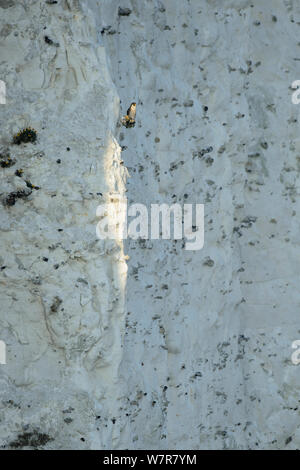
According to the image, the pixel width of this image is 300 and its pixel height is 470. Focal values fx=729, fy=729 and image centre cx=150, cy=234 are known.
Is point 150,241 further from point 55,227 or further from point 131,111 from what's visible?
point 55,227

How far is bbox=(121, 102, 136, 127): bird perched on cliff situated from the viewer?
397cm

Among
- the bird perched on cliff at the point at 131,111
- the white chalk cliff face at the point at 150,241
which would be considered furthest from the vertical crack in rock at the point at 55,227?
the bird perched on cliff at the point at 131,111

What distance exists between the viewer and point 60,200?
3492 mm

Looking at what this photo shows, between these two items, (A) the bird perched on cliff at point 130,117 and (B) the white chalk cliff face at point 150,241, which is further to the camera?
(A) the bird perched on cliff at point 130,117

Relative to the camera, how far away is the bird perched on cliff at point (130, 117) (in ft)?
13.0

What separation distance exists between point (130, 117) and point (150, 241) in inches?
28.6

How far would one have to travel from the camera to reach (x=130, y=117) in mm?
4008

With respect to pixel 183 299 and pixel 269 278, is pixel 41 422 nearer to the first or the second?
pixel 183 299

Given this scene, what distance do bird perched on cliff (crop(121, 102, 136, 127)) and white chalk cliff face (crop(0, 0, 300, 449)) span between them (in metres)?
0.08

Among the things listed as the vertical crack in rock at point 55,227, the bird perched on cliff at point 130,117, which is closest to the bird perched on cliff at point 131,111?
the bird perched on cliff at point 130,117

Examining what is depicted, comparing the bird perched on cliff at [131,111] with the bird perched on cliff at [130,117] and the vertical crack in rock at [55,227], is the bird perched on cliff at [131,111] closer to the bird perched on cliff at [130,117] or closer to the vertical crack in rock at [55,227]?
the bird perched on cliff at [130,117]

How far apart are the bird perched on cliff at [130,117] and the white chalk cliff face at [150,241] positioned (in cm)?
8

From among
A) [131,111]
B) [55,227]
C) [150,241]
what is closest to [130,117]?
[131,111]

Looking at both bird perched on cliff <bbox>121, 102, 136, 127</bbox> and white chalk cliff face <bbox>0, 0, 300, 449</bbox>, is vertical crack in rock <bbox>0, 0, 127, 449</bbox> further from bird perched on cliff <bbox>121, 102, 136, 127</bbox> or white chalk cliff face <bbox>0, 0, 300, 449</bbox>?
bird perched on cliff <bbox>121, 102, 136, 127</bbox>
